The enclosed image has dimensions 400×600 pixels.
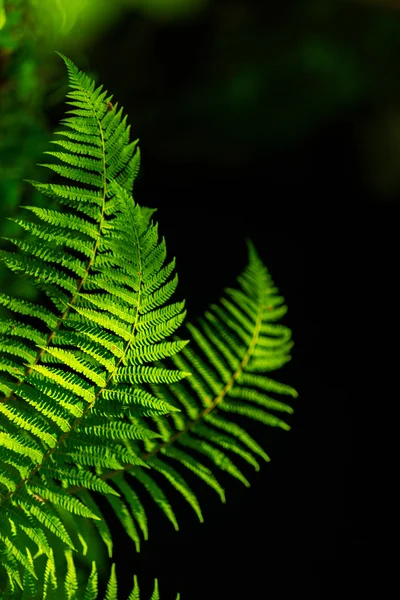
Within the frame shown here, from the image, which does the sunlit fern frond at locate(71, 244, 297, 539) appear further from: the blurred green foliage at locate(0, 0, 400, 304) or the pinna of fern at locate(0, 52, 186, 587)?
the blurred green foliage at locate(0, 0, 400, 304)

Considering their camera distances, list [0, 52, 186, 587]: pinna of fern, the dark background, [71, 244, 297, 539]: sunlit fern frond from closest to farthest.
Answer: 1. [0, 52, 186, 587]: pinna of fern
2. [71, 244, 297, 539]: sunlit fern frond
3. the dark background

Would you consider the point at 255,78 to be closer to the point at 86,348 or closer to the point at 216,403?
the point at 216,403

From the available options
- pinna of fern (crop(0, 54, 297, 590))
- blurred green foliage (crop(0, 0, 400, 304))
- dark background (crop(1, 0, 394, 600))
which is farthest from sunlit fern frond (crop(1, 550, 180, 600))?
blurred green foliage (crop(0, 0, 400, 304))

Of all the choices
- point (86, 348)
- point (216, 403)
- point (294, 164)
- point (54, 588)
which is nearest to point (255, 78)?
point (294, 164)

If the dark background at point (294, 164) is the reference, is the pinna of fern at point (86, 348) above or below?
below

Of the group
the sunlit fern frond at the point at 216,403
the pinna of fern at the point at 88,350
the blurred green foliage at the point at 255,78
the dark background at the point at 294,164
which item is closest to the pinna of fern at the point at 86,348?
the pinna of fern at the point at 88,350

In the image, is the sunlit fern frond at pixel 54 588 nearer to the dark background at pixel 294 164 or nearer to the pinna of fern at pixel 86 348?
the pinna of fern at pixel 86 348

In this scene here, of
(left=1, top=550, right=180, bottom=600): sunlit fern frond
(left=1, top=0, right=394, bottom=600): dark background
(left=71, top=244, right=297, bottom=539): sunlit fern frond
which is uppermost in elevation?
(left=1, top=0, right=394, bottom=600): dark background
